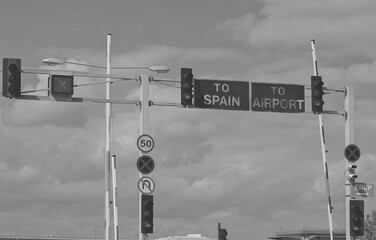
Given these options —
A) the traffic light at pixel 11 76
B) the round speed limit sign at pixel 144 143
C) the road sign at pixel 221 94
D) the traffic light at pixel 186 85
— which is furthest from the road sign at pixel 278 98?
the traffic light at pixel 11 76

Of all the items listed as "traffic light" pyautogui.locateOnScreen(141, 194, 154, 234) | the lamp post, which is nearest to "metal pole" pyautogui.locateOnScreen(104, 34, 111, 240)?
the lamp post

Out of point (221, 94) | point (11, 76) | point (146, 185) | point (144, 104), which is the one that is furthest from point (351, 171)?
point (11, 76)

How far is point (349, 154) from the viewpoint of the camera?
106 feet

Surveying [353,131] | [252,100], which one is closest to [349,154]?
[353,131]

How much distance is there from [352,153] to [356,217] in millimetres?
2577

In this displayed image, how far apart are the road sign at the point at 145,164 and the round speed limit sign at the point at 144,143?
0.96 ft

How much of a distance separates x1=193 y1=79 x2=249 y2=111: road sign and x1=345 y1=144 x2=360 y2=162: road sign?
4087 mm

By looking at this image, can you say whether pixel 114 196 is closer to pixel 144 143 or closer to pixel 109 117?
pixel 109 117

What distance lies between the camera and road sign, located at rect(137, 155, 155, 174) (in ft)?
93.2

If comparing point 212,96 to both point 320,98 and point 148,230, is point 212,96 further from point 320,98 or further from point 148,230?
point 148,230

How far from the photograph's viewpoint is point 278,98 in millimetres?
31969

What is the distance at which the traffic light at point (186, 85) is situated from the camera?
2939 cm

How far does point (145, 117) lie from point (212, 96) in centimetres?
271

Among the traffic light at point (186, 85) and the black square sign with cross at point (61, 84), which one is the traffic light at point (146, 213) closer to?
the traffic light at point (186, 85)
